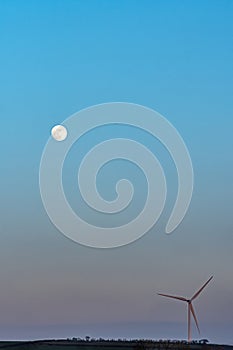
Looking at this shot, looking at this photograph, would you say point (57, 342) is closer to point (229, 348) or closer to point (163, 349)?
point (163, 349)

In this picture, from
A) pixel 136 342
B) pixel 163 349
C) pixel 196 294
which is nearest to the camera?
pixel 196 294

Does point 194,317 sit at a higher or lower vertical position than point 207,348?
lower

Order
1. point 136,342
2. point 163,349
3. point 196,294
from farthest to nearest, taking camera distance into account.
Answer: point 136,342 → point 163,349 → point 196,294

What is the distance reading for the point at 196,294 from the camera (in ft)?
226

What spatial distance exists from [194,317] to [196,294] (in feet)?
7.69

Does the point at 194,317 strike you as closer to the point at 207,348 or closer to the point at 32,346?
the point at 207,348

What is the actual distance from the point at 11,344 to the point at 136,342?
18.2 metres

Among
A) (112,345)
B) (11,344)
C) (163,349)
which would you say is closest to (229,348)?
(163,349)

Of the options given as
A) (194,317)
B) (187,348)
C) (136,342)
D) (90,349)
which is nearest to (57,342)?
(90,349)

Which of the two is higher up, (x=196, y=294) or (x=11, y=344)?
(x=11, y=344)

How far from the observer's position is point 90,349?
100 meters

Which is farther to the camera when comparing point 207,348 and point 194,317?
point 207,348

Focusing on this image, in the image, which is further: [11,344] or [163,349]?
Result: [11,344]

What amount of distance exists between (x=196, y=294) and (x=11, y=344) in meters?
40.4
